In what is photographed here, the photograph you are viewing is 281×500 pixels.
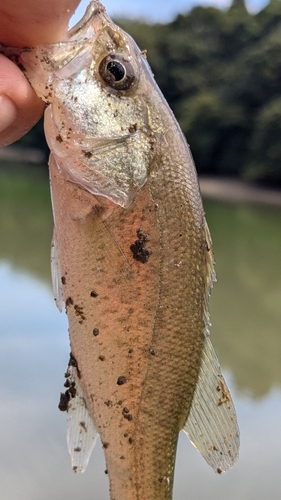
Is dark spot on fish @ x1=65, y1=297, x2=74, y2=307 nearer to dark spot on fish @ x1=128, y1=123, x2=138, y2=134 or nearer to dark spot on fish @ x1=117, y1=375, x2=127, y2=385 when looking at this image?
dark spot on fish @ x1=117, y1=375, x2=127, y2=385

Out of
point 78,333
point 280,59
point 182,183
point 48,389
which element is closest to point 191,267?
point 182,183

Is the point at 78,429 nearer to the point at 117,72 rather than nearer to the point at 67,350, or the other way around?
the point at 117,72

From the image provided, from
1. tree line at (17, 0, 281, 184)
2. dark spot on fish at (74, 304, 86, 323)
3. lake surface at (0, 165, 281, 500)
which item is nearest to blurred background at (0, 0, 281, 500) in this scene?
lake surface at (0, 165, 281, 500)

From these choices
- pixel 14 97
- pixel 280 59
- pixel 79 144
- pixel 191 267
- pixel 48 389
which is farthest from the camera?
pixel 280 59

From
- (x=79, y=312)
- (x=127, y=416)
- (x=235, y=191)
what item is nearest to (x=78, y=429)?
(x=127, y=416)

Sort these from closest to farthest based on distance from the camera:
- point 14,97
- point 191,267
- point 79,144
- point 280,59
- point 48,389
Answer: point 14,97
point 79,144
point 191,267
point 48,389
point 280,59

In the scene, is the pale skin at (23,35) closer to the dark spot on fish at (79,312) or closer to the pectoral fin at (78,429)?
the dark spot on fish at (79,312)

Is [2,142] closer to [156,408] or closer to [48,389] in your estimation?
[156,408]
